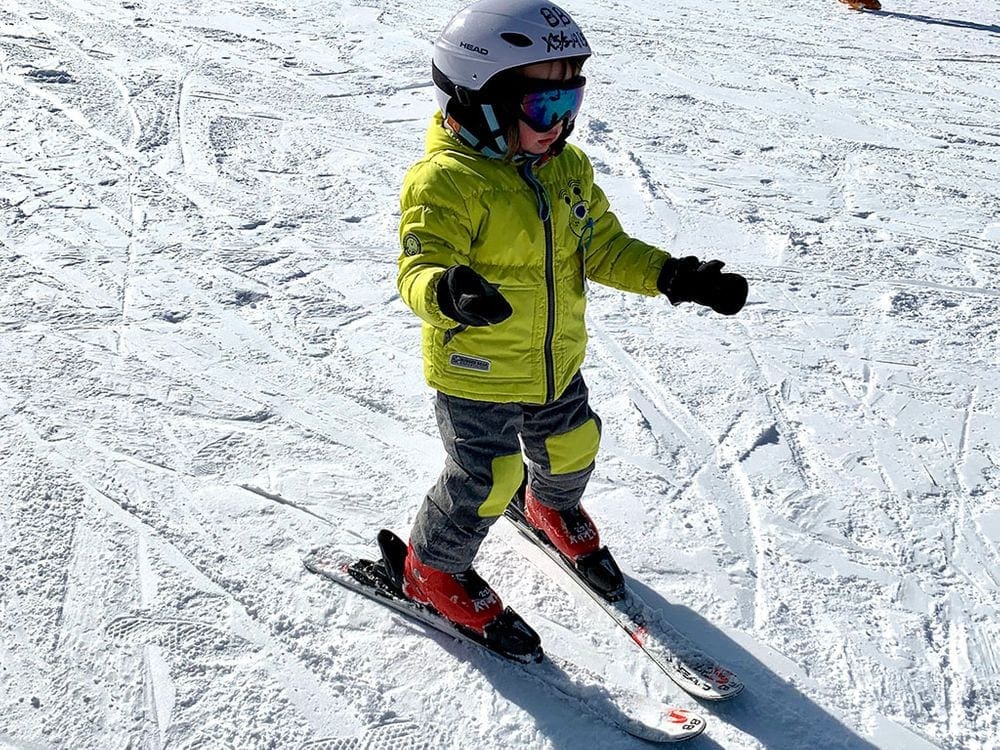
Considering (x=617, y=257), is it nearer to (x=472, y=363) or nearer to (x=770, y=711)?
(x=472, y=363)

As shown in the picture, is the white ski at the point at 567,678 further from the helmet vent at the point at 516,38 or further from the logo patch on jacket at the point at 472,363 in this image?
the helmet vent at the point at 516,38

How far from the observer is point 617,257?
2.82 metres

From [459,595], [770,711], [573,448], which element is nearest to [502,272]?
[573,448]

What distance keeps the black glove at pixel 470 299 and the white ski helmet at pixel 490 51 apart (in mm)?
470

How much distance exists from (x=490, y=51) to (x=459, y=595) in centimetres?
150

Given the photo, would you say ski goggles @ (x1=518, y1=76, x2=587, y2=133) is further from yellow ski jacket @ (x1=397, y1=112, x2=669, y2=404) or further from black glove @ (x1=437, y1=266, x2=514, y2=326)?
black glove @ (x1=437, y1=266, x2=514, y2=326)

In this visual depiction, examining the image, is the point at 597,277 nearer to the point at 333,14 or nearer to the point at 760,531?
the point at 760,531

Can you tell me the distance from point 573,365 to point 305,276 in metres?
2.62

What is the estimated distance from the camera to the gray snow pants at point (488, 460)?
2674 mm

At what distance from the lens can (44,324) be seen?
448 cm

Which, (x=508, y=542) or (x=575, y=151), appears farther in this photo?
(x=508, y=542)

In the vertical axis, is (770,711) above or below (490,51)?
below

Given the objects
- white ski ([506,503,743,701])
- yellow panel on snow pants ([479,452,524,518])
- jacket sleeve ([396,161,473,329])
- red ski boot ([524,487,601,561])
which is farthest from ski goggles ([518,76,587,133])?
white ski ([506,503,743,701])

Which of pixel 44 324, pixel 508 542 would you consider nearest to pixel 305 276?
pixel 44 324
